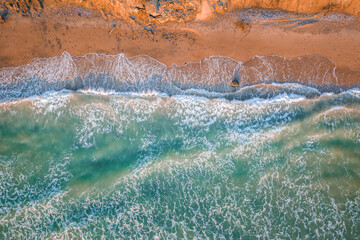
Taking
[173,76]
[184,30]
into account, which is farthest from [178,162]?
[184,30]

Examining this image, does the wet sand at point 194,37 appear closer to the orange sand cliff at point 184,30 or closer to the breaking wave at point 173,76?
the orange sand cliff at point 184,30

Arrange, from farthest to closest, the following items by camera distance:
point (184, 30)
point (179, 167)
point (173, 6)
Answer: point (179, 167) → point (184, 30) → point (173, 6)

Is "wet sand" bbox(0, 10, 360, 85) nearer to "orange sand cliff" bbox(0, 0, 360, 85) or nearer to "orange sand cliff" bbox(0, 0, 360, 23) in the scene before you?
"orange sand cliff" bbox(0, 0, 360, 85)

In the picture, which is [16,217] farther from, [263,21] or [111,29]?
[263,21]

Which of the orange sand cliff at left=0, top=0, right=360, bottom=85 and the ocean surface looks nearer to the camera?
the orange sand cliff at left=0, top=0, right=360, bottom=85

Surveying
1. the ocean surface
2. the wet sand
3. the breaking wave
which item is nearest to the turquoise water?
the ocean surface

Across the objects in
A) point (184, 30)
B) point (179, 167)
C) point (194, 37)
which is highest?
point (184, 30)

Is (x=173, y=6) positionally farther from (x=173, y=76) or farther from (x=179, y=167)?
(x=179, y=167)

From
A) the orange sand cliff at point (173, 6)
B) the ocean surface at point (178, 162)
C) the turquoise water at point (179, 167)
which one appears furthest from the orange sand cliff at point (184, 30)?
the turquoise water at point (179, 167)
